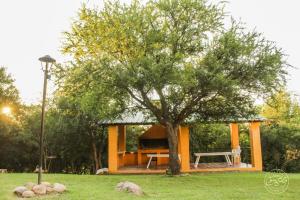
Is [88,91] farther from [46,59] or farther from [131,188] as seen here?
[131,188]

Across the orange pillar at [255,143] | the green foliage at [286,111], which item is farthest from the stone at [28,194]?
the green foliage at [286,111]

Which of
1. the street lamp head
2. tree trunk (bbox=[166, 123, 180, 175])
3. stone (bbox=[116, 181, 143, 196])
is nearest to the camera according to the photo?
stone (bbox=[116, 181, 143, 196])

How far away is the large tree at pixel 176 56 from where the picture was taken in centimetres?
1326

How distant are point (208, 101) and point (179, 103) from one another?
1.69 m

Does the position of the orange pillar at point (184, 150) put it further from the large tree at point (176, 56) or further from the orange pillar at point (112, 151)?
the orange pillar at point (112, 151)

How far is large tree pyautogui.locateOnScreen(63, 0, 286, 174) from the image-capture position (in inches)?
522

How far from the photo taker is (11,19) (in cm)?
1557

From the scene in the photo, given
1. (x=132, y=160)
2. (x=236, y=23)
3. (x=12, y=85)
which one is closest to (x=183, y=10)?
(x=236, y=23)

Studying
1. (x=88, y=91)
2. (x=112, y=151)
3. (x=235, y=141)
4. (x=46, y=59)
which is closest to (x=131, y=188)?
(x=46, y=59)

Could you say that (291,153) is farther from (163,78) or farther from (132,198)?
(132,198)

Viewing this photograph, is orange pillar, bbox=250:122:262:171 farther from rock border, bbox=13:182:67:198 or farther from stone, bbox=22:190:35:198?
stone, bbox=22:190:35:198

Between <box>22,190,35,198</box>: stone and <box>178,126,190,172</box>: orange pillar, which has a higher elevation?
<box>178,126,190,172</box>: orange pillar

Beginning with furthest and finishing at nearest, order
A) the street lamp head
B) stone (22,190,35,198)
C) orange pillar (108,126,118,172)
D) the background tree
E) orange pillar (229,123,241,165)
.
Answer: orange pillar (229,123,241,165), orange pillar (108,126,118,172), the background tree, the street lamp head, stone (22,190,35,198)

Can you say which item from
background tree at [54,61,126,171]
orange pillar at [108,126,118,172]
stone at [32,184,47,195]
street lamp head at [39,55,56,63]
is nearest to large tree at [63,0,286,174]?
background tree at [54,61,126,171]
